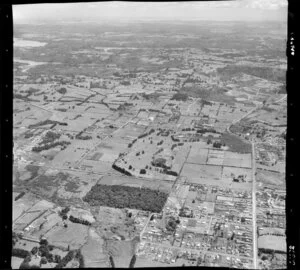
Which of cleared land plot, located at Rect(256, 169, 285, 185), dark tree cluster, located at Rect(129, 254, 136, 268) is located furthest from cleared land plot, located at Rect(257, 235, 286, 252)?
dark tree cluster, located at Rect(129, 254, 136, 268)

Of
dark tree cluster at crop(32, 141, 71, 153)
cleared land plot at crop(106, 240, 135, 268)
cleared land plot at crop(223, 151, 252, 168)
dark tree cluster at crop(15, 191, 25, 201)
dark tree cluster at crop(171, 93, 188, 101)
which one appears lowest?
cleared land plot at crop(106, 240, 135, 268)

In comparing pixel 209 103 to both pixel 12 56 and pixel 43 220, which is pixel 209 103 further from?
pixel 12 56

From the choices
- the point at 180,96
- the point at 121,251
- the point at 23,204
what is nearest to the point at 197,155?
the point at 121,251

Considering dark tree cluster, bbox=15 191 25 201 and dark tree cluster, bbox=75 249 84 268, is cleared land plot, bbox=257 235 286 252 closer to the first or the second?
dark tree cluster, bbox=75 249 84 268

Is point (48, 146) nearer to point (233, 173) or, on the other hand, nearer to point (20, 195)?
point (20, 195)

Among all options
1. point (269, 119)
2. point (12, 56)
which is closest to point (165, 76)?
point (269, 119)

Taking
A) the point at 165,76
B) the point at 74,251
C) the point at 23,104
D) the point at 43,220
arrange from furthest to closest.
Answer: the point at 165,76 → the point at 23,104 → the point at 43,220 → the point at 74,251

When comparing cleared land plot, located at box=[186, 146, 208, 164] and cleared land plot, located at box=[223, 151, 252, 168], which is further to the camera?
cleared land plot, located at box=[186, 146, 208, 164]
